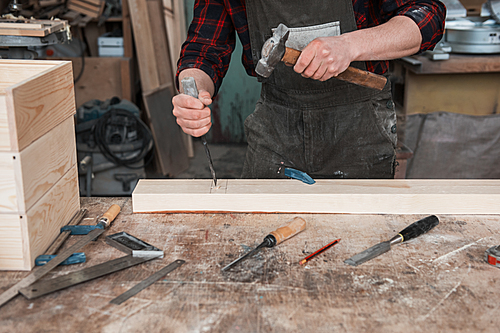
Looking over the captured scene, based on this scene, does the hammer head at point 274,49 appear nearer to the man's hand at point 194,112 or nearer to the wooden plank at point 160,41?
Answer: the man's hand at point 194,112

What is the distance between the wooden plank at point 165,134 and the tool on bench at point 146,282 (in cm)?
297

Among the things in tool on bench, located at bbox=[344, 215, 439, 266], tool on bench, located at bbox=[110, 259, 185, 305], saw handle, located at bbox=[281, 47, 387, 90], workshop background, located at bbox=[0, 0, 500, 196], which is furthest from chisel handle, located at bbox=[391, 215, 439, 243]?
workshop background, located at bbox=[0, 0, 500, 196]

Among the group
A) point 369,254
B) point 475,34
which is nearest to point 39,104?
point 369,254

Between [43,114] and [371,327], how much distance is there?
931 mm

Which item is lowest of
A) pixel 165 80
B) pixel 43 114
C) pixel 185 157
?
pixel 185 157

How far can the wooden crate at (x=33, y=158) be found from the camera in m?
1.05

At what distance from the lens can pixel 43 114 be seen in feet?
3.85

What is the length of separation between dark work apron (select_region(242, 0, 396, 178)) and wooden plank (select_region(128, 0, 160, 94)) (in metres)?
2.42

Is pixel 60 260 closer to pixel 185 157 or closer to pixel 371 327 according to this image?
pixel 371 327

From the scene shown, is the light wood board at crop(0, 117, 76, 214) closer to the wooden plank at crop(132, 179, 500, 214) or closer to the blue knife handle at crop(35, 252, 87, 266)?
the blue knife handle at crop(35, 252, 87, 266)

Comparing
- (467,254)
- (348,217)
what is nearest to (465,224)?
(467,254)

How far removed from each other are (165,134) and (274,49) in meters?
2.96

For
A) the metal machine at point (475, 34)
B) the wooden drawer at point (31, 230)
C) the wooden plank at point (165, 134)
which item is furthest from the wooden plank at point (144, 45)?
the wooden drawer at point (31, 230)

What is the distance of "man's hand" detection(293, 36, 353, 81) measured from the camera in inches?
54.9
